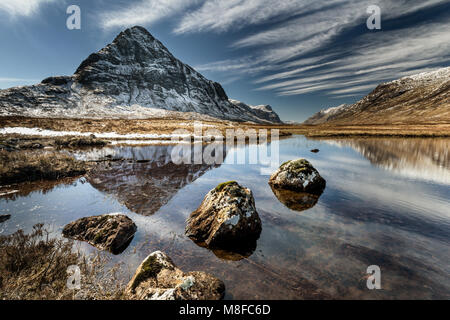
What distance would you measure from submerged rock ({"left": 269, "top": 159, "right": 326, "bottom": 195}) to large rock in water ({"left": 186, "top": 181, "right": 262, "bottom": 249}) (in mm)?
5517

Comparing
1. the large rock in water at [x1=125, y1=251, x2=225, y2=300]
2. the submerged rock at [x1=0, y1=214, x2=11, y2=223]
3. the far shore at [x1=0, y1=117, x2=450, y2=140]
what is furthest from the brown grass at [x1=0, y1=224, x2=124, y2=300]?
the far shore at [x1=0, y1=117, x2=450, y2=140]

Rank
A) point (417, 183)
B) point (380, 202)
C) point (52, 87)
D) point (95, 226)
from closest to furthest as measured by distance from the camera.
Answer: point (95, 226) < point (380, 202) < point (417, 183) < point (52, 87)

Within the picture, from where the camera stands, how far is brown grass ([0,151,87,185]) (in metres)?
13.4

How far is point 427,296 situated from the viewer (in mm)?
4871

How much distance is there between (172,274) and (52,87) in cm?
18333

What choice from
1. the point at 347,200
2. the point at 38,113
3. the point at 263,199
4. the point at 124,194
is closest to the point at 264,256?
the point at 263,199

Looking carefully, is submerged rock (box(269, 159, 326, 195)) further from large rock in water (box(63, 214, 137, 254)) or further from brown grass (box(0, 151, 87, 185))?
brown grass (box(0, 151, 87, 185))

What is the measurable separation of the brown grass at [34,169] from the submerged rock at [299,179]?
15910 mm

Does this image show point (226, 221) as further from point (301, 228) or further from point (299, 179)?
point (299, 179)

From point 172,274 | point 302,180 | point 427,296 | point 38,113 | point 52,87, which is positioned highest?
point 52,87

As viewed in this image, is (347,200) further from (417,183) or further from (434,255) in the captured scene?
(417,183)

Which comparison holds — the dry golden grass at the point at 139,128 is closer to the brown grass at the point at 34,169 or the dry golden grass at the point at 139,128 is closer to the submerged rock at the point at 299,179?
the brown grass at the point at 34,169

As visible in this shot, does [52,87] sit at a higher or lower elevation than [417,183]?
higher

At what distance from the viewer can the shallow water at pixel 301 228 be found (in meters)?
5.32
